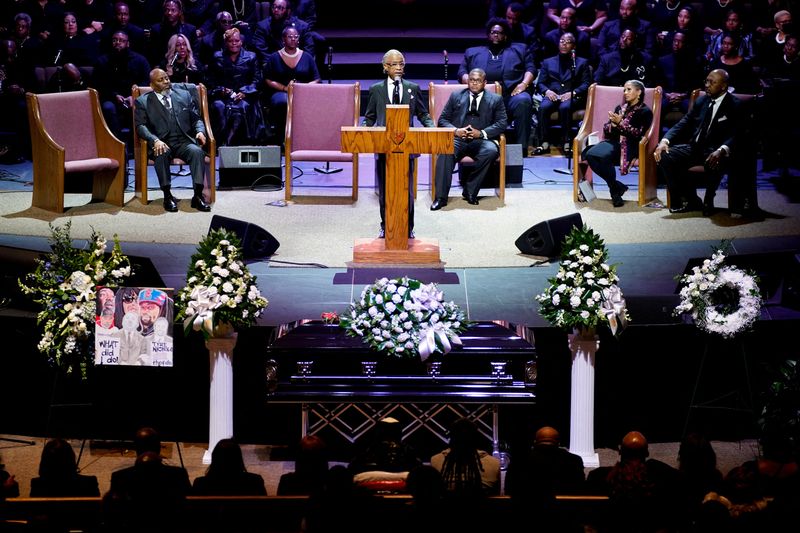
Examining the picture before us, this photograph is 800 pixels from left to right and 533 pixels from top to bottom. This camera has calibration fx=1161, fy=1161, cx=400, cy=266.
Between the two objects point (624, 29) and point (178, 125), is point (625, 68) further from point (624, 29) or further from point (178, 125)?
point (178, 125)

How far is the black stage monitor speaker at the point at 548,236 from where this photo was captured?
8.18m

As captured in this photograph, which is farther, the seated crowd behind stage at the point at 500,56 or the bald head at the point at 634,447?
the seated crowd behind stage at the point at 500,56

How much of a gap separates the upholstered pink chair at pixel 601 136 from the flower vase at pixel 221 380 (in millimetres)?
4824

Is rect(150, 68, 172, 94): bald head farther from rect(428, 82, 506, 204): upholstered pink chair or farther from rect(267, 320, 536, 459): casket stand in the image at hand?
rect(267, 320, 536, 459): casket stand

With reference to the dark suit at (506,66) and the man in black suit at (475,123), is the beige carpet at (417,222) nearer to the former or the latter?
the man in black suit at (475,123)

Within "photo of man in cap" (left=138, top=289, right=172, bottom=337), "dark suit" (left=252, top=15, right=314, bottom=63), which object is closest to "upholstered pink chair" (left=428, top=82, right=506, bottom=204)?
"dark suit" (left=252, top=15, right=314, bottom=63)

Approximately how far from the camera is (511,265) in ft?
26.9

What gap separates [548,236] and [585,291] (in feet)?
6.16

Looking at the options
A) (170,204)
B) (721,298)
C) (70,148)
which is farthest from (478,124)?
(721,298)

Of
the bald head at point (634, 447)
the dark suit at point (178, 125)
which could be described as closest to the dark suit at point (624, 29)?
the dark suit at point (178, 125)

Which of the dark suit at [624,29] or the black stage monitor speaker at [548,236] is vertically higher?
the dark suit at [624,29]

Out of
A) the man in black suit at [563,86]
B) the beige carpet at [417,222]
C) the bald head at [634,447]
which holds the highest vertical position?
the man in black suit at [563,86]

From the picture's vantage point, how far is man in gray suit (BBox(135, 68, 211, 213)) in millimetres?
10102

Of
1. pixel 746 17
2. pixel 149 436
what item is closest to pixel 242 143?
pixel 746 17
